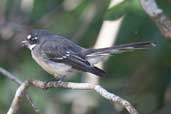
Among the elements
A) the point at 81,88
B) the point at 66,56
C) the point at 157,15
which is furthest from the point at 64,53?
the point at 81,88

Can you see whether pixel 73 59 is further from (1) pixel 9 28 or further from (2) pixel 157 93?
(1) pixel 9 28

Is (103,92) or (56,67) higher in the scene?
(103,92)

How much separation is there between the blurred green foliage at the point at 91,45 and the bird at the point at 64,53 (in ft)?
1.35

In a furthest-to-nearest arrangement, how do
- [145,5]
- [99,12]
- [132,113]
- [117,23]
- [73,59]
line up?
1. [99,12]
2. [117,23]
3. [73,59]
4. [145,5]
5. [132,113]

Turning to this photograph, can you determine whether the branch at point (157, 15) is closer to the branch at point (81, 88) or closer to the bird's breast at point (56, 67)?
the branch at point (81, 88)

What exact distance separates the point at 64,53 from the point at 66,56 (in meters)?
0.07

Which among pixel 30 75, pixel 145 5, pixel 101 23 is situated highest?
pixel 145 5

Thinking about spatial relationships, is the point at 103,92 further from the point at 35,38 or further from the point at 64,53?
the point at 35,38

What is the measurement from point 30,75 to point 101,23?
122cm

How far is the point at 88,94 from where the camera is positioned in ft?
27.1

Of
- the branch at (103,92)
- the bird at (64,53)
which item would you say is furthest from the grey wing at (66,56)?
the branch at (103,92)

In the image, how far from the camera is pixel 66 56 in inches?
258

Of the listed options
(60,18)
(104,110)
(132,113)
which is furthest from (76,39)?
(132,113)

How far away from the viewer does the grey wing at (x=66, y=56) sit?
20.4 feet
